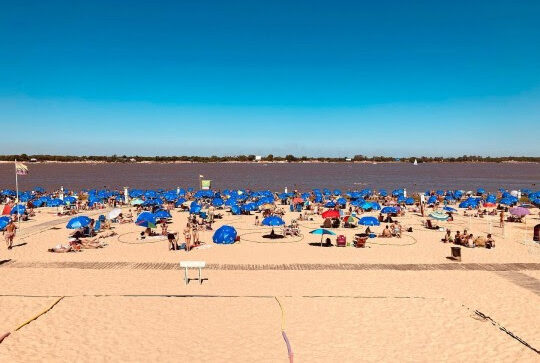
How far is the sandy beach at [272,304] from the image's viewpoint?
9406 mm

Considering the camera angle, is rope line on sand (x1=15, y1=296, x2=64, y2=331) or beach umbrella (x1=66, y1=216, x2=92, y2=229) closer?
rope line on sand (x1=15, y1=296, x2=64, y2=331)

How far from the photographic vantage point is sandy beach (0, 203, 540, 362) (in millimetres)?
9406

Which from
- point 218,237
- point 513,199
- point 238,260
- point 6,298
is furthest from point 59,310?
point 513,199

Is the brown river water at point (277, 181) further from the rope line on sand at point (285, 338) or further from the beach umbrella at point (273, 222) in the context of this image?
the rope line on sand at point (285, 338)

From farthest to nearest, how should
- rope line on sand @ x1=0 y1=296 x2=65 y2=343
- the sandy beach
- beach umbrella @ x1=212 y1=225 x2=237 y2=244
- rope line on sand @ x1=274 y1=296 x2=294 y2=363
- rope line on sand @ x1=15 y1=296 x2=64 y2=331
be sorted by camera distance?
beach umbrella @ x1=212 y1=225 x2=237 y2=244 < rope line on sand @ x1=15 y1=296 x2=64 y2=331 < rope line on sand @ x1=0 y1=296 x2=65 y2=343 < the sandy beach < rope line on sand @ x1=274 y1=296 x2=294 y2=363

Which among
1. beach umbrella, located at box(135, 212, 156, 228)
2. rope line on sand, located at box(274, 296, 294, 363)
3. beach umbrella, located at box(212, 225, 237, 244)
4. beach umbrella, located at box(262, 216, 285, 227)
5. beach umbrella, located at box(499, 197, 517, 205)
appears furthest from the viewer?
beach umbrella, located at box(499, 197, 517, 205)

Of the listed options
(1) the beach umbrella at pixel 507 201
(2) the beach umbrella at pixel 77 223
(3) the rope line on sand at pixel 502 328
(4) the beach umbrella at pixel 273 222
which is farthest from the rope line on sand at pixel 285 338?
(1) the beach umbrella at pixel 507 201

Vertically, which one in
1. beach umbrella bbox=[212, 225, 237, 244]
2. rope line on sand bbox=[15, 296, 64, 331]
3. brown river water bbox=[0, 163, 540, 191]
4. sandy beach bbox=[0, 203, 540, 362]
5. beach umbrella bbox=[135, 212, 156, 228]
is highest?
beach umbrella bbox=[135, 212, 156, 228]

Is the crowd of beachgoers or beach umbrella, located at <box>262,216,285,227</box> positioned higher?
beach umbrella, located at <box>262,216,285,227</box>

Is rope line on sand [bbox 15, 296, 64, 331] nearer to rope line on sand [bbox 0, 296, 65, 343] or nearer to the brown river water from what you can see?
rope line on sand [bbox 0, 296, 65, 343]

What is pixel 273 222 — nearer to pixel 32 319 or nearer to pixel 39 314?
pixel 39 314

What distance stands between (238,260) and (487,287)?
978 cm

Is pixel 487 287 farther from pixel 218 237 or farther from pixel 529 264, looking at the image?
pixel 218 237

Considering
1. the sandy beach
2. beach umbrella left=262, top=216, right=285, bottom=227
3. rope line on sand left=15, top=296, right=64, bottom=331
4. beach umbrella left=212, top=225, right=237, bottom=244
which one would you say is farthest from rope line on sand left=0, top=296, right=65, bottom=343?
beach umbrella left=262, top=216, right=285, bottom=227
